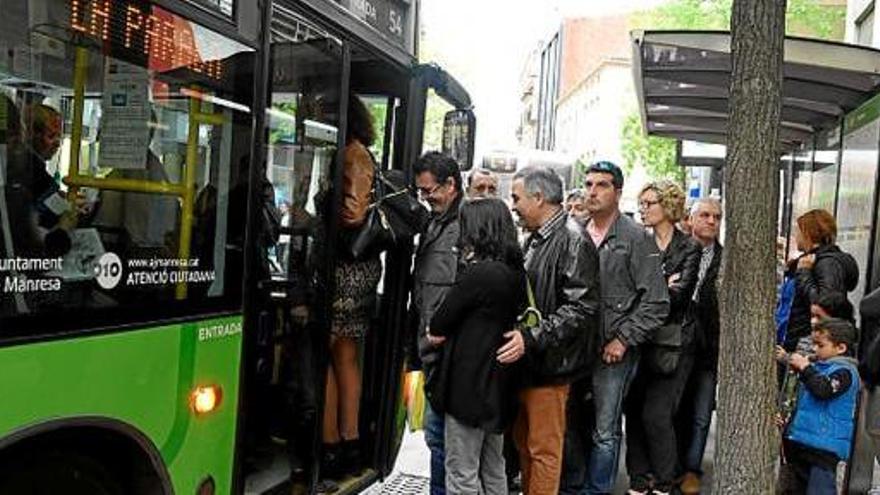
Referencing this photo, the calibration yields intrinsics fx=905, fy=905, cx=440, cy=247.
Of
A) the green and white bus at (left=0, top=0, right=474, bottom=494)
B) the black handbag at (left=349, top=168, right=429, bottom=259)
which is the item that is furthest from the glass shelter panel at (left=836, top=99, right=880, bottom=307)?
the green and white bus at (left=0, top=0, right=474, bottom=494)

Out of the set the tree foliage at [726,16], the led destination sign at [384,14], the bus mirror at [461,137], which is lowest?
the bus mirror at [461,137]

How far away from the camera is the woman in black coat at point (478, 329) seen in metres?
4.01

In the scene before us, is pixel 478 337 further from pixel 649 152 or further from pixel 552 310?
pixel 649 152

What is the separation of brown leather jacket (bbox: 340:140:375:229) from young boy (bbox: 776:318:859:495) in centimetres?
238

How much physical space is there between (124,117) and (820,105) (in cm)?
595

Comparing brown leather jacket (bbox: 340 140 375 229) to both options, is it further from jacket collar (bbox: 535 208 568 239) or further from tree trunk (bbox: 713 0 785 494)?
tree trunk (bbox: 713 0 785 494)

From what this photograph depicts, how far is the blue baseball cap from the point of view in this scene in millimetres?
4949

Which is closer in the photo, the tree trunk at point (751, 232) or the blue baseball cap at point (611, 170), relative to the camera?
the tree trunk at point (751, 232)

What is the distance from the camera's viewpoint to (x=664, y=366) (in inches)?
206

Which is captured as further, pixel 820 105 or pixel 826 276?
pixel 820 105

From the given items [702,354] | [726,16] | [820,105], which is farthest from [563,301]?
[726,16]

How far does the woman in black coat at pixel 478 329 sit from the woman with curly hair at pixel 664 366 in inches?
58.3

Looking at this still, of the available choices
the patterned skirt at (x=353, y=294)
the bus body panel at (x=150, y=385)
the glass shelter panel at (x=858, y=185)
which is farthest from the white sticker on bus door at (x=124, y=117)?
the glass shelter panel at (x=858, y=185)

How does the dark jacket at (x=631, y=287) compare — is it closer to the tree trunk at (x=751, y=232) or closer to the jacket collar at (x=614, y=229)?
the jacket collar at (x=614, y=229)
